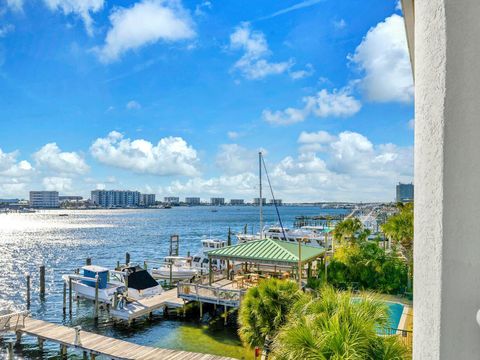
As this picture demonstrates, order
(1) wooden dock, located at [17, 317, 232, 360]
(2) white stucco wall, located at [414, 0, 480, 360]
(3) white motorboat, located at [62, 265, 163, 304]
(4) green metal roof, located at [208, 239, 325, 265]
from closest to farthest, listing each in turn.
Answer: (2) white stucco wall, located at [414, 0, 480, 360] < (1) wooden dock, located at [17, 317, 232, 360] < (4) green metal roof, located at [208, 239, 325, 265] < (3) white motorboat, located at [62, 265, 163, 304]

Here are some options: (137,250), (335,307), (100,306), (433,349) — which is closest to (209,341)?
(100,306)

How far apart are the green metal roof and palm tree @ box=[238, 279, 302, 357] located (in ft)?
26.7

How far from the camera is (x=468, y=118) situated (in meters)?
2.54

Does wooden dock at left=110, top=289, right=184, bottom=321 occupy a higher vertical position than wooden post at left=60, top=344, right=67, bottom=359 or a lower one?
higher

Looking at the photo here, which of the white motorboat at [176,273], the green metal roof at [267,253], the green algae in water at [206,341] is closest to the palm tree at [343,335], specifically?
the green algae in water at [206,341]

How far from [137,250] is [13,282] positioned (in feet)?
83.1

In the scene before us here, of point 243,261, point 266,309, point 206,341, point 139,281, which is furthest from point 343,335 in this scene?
point 139,281

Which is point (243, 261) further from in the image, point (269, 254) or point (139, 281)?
point (139, 281)

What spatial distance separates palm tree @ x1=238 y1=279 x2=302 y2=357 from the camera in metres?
12.2

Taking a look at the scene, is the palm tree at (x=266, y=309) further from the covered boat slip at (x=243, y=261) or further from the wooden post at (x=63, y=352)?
the wooden post at (x=63, y=352)

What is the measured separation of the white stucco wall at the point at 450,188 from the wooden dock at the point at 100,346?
14.2 m

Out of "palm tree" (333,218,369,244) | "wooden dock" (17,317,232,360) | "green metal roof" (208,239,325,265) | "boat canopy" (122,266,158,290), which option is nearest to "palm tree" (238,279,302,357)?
"wooden dock" (17,317,232,360)

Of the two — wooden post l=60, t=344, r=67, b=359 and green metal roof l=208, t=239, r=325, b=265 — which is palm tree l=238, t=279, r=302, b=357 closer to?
green metal roof l=208, t=239, r=325, b=265

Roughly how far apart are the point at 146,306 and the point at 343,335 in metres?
19.9
